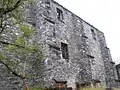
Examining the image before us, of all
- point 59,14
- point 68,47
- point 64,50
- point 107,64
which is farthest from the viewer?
point 107,64

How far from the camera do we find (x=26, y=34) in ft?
26.4

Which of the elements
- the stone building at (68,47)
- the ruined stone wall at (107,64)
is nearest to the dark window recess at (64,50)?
the stone building at (68,47)

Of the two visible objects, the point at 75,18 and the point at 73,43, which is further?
the point at 75,18

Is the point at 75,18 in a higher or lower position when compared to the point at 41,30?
higher

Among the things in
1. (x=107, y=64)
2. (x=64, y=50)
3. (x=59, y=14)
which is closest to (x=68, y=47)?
(x=64, y=50)

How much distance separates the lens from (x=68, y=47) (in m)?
15.9

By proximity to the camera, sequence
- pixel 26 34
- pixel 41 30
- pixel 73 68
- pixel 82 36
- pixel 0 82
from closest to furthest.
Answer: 1. pixel 26 34
2. pixel 0 82
3. pixel 41 30
4. pixel 73 68
5. pixel 82 36

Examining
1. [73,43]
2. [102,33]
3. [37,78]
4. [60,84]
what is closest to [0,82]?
[37,78]

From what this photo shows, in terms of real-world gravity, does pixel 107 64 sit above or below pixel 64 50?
below

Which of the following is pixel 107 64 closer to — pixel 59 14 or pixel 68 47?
pixel 68 47

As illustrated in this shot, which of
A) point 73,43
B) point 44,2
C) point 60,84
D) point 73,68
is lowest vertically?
point 60,84

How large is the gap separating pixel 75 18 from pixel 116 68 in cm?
925

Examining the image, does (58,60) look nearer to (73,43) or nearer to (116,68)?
(73,43)

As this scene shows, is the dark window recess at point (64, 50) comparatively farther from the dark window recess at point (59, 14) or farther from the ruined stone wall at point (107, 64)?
the ruined stone wall at point (107, 64)
